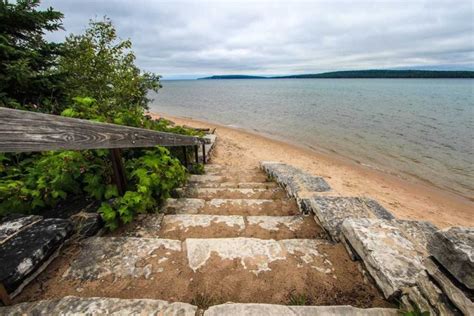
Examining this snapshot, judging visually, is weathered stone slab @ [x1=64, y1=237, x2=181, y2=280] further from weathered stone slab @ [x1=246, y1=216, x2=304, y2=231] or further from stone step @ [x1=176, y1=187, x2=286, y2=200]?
stone step @ [x1=176, y1=187, x2=286, y2=200]

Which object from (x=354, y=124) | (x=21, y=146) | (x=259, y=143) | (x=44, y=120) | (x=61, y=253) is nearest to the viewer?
(x=21, y=146)

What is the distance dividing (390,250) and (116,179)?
2580 mm

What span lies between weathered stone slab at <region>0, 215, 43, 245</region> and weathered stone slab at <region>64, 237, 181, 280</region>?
1.43 ft

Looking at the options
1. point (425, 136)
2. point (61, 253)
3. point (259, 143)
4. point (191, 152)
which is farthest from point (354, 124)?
point (61, 253)

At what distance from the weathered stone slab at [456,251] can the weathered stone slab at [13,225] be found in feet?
9.54

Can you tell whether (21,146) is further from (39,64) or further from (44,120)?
(39,64)

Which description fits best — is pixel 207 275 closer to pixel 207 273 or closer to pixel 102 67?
pixel 207 273

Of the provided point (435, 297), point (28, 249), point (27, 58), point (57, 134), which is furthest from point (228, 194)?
point (27, 58)

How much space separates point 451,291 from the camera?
4.10 ft

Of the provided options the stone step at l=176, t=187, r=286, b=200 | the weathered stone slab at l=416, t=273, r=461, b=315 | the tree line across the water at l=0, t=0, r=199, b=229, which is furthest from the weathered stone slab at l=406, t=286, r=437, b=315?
the stone step at l=176, t=187, r=286, b=200

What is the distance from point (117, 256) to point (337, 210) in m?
2.26

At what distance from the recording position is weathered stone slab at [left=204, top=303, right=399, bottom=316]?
137 centimetres

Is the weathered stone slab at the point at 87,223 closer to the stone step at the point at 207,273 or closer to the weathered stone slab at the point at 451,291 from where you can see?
the stone step at the point at 207,273

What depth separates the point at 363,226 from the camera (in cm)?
202
